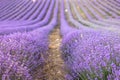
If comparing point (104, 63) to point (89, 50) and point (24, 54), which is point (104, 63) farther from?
point (24, 54)

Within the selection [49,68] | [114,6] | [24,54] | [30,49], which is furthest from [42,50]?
[114,6]

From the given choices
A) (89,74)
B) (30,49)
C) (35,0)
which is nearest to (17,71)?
(89,74)

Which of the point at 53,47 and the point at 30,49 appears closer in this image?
the point at 30,49

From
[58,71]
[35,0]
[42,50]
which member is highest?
[35,0]

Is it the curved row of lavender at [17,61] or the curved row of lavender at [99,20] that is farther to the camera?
the curved row of lavender at [99,20]

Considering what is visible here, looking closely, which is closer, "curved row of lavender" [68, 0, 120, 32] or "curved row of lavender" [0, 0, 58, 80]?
"curved row of lavender" [0, 0, 58, 80]

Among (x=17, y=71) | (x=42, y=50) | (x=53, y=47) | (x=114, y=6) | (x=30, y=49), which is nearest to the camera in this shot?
(x=17, y=71)

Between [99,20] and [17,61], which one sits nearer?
[17,61]

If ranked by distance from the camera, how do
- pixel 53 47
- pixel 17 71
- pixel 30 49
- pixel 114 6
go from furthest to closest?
pixel 114 6 < pixel 53 47 < pixel 30 49 < pixel 17 71

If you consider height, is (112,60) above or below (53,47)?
above
